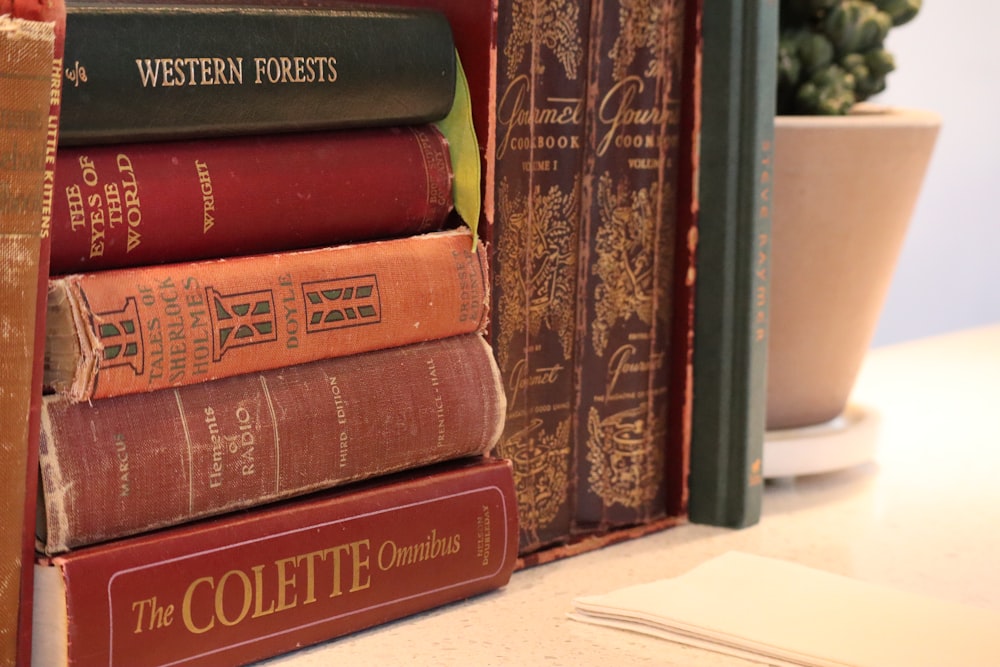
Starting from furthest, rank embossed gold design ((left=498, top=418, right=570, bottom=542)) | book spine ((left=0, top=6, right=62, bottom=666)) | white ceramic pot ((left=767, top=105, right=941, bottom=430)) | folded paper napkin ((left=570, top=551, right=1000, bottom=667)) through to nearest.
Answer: white ceramic pot ((left=767, top=105, right=941, bottom=430)) → embossed gold design ((left=498, top=418, right=570, bottom=542)) → folded paper napkin ((left=570, top=551, right=1000, bottom=667)) → book spine ((left=0, top=6, right=62, bottom=666))

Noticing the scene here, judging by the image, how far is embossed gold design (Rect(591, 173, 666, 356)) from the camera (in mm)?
721

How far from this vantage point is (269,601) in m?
0.56

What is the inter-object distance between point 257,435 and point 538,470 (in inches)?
7.8

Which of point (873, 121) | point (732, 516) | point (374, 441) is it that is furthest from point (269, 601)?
point (873, 121)

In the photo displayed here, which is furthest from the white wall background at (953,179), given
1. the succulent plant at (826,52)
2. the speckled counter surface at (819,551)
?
the succulent plant at (826,52)

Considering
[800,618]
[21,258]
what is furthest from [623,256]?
[21,258]

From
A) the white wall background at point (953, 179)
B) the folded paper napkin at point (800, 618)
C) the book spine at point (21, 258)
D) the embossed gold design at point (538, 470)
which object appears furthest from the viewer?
the white wall background at point (953, 179)

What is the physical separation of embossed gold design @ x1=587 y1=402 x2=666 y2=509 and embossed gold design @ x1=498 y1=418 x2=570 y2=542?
24 millimetres

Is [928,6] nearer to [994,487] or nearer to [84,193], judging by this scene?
[994,487]

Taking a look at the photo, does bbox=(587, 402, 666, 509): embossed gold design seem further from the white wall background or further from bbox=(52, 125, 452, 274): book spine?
the white wall background

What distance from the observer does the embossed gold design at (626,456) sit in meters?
0.74

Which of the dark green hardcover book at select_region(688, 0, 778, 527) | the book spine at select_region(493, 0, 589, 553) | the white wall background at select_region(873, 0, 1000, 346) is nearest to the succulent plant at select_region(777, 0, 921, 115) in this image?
the dark green hardcover book at select_region(688, 0, 778, 527)

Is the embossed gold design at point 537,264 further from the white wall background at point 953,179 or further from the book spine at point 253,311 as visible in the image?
the white wall background at point 953,179

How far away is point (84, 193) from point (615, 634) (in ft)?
1.02
